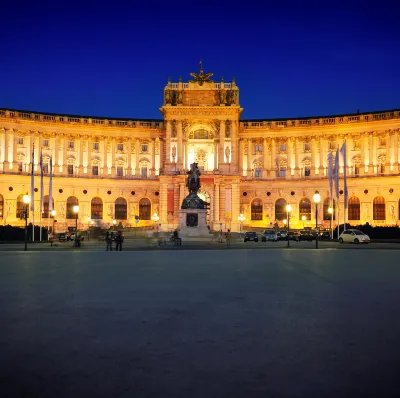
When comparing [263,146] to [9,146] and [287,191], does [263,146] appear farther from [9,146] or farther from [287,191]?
[9,146]

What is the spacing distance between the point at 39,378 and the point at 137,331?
323 centimetres

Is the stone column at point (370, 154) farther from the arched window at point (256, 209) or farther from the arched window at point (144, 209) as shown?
the arched window at point (144, 209)

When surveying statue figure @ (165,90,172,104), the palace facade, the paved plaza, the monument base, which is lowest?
the paved plaza

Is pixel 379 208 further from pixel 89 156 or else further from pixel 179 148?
pixel 89 156

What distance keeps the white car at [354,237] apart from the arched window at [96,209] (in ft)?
188

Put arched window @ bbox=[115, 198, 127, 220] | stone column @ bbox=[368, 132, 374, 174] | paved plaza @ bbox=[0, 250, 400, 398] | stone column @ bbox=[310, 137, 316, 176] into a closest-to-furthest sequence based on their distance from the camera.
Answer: paved plaza @ bbox=[0, 250, 400, 398]
stone column @ bbox=[368, 132, 374, 174]
stone column @ bbox=[310, 137, 316, 176]
arched window @ bbox=[115, 198, 127, 220]

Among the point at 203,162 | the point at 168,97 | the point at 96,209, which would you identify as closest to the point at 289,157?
the point at 203,162

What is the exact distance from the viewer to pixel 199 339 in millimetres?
9688

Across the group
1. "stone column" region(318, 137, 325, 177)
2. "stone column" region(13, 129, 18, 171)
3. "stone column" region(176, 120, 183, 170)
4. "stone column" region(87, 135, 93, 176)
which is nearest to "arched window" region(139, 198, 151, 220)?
"stone column" region(176, 120, 183, 170)

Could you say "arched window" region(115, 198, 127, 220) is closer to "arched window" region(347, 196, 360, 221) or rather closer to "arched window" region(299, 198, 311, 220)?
"arched window" region(299, 198, 311, 220)

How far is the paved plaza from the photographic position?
709 centimetres

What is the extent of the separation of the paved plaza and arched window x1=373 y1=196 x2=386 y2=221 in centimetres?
8045

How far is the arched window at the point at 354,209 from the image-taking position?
96375mm

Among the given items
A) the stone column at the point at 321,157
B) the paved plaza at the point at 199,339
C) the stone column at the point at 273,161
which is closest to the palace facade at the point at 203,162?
the stone column at the point at 273,161
